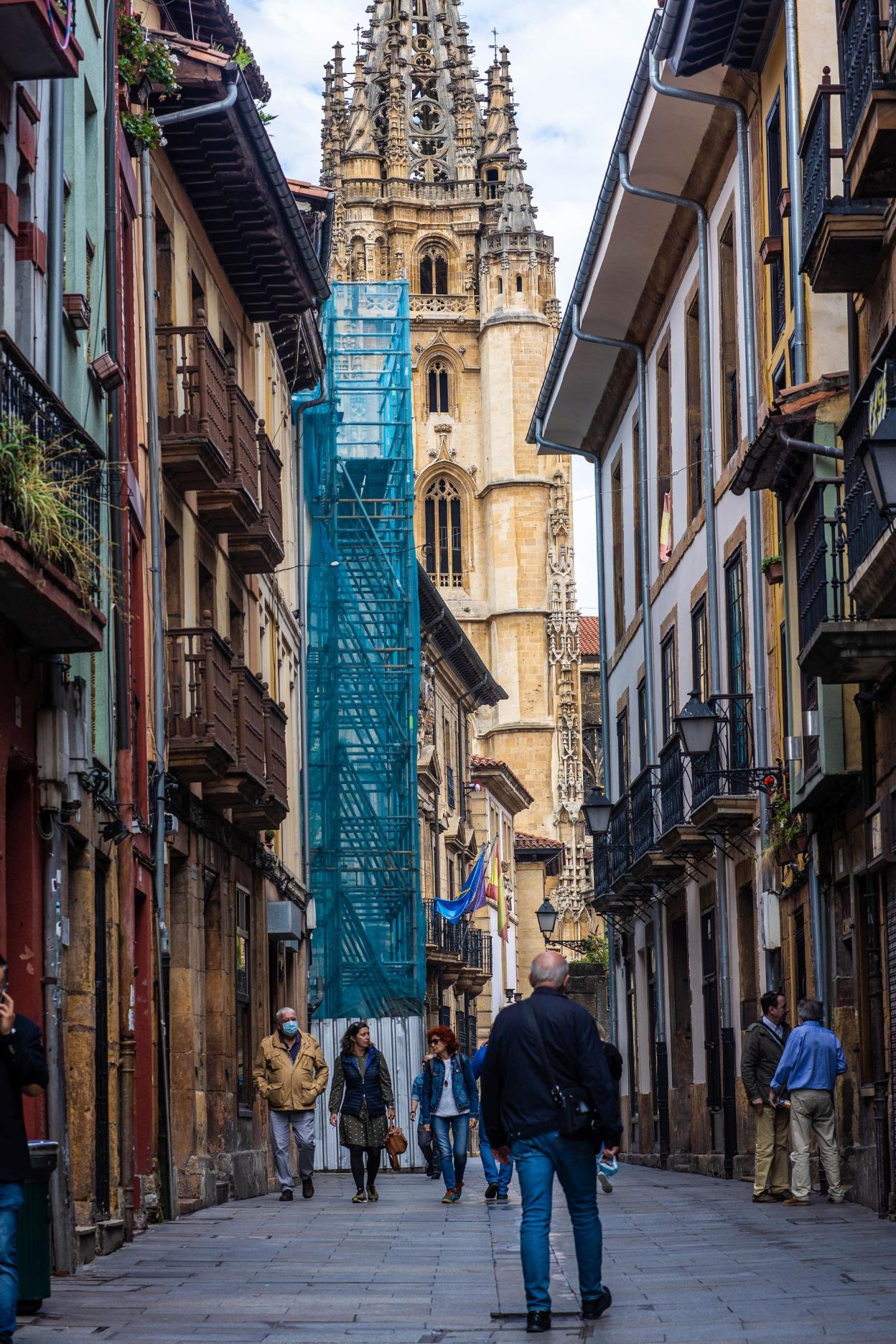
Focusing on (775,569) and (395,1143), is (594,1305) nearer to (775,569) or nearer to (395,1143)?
(775,569)

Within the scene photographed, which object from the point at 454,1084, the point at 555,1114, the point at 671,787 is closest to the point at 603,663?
the point at 671,787

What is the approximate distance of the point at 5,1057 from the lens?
915cm

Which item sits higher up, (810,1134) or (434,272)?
(434,272)

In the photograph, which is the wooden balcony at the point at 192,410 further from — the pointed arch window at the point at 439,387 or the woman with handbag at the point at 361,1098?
the pointed arch window at the point at 439,387

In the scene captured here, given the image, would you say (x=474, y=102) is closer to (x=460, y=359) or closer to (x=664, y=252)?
(x=460, y=359)

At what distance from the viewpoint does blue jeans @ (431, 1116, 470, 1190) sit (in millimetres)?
20627

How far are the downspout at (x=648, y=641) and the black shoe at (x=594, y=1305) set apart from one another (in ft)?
63.8

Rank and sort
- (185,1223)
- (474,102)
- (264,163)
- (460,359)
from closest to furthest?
(185,1223) → (264,163) → (460,359) → (474,102)

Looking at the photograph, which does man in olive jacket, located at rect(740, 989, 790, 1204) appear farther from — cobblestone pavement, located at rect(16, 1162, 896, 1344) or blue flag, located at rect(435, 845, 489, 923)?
blue flag, located at rect(435, 845, 489, 923)

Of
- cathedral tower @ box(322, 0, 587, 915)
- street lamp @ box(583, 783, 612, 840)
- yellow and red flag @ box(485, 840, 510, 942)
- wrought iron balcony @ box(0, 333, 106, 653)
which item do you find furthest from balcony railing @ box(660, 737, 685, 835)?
cathedral tower @ box(322, 0, 587, 915)

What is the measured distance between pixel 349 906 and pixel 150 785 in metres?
18.4

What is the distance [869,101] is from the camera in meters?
13.1

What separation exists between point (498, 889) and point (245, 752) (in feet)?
156

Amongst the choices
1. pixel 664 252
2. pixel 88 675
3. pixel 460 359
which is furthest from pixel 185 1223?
pixel 460 359
